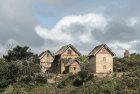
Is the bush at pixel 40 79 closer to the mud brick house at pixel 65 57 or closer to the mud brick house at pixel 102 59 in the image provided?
the mud brick house at pixel 65 57

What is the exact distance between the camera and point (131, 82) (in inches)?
2569

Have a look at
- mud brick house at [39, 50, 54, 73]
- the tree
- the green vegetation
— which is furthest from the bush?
mud brick house at [39, 50, 54, 73]

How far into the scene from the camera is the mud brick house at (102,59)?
273 feet

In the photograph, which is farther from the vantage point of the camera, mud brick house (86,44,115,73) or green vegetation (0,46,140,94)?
mud brick house (86,44,115,73)

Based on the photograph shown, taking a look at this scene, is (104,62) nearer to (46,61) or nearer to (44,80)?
(46,61)

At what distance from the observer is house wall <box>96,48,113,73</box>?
8325cm

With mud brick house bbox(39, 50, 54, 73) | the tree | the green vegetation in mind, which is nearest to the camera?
the green vegetation

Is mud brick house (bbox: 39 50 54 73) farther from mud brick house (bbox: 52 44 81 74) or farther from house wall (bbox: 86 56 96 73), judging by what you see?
house wall (bbox: 86 56 96 73)

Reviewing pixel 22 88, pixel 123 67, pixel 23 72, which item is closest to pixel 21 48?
pixel 23 72

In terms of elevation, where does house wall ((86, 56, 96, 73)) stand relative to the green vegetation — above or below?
above

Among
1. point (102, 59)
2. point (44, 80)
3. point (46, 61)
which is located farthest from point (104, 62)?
point (44, 80)

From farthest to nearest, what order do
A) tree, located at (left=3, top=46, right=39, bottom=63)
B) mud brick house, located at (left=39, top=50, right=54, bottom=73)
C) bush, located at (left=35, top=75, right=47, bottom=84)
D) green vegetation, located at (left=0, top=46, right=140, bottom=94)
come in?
mud brick house, located at (left=39, top=50, right=54, bottom=73)
tree, located at (left=3, top=46, right=39, bottom=63)
bush, located at (left=35, top=75, right=47, bottom=84)
green vegetation, located at (left=0, top=46, right=140, bottom=94)

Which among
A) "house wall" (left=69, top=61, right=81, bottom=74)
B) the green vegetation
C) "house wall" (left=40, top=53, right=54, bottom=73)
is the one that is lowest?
the green vegetation

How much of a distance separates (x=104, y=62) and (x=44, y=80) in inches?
616
